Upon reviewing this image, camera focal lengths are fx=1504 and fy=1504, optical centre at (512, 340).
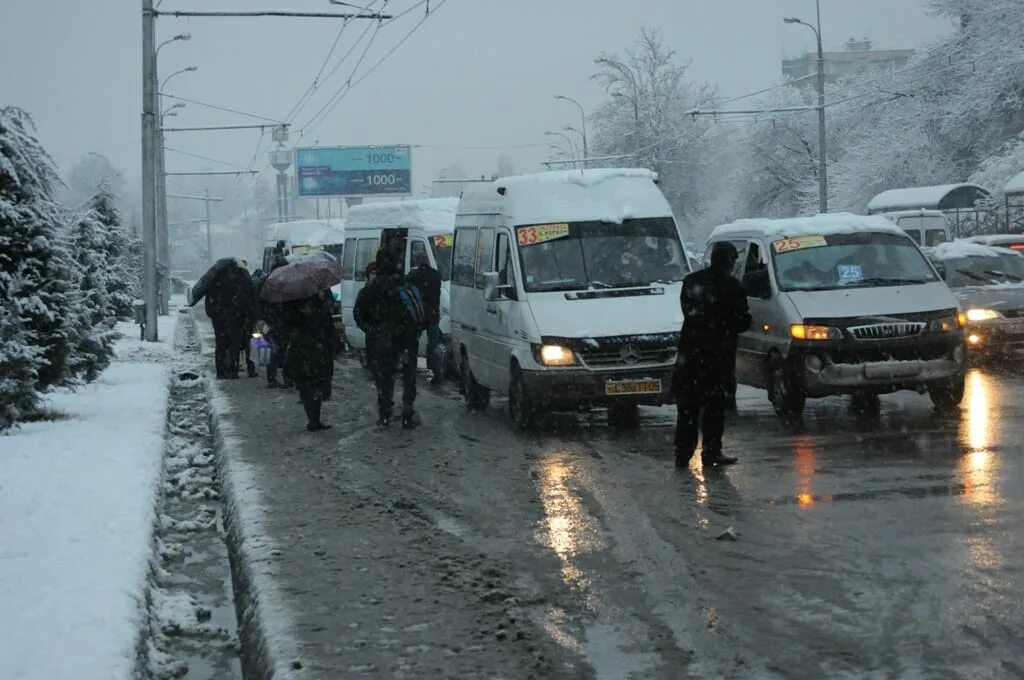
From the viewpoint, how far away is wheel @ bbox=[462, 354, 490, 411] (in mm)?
15836

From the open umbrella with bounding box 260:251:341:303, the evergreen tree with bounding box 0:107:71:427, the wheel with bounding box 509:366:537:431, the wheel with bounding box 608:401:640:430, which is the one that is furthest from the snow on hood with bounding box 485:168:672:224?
the evergreen tree with bounding box 0:107:71:427

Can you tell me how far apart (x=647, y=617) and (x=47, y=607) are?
264 centimetres

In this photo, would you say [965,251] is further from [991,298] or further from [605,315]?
[605,315]

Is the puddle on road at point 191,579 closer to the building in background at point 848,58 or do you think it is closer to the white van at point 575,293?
the white van at point 575,293

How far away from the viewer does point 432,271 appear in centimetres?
1730

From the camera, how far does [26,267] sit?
13.9 m

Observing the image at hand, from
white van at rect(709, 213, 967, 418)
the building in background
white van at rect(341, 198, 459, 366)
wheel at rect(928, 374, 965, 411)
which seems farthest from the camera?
the building in background

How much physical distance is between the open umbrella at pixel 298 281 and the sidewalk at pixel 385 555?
4.31 ft

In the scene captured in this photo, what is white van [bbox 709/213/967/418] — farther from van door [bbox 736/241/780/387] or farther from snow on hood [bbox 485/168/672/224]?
snow on hood [bbox 485/168/672/224]

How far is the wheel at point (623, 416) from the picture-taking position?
1387 cm

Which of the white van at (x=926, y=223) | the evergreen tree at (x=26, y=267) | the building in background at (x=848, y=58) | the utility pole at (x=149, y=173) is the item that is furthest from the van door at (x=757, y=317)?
the building in background at (x=848, y=58)

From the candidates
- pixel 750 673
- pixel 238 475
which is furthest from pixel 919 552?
pixel 238 475

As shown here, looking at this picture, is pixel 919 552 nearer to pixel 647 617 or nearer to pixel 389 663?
pixel 647 617

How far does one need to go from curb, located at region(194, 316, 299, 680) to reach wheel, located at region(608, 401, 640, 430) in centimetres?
353
